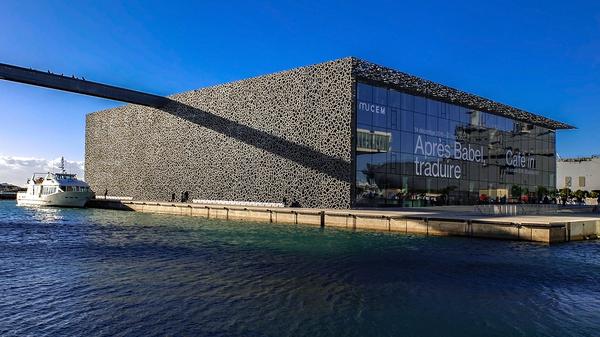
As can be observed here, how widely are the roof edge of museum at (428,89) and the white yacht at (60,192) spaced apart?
3648cm

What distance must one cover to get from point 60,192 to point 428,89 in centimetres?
4262

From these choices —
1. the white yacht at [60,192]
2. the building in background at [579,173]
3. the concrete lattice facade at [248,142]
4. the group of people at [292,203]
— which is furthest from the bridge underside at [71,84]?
the building in background at [579,173]

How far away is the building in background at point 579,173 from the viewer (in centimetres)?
8219

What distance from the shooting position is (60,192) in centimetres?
5556

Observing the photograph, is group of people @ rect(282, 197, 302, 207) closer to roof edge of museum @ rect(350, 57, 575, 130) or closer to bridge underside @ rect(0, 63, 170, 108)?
roof edge of museum @ rect(350, 57, 575, 130)

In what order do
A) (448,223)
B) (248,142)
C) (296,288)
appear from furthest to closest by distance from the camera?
(248,142), (448,223), (296,288)

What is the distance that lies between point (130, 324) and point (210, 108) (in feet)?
133

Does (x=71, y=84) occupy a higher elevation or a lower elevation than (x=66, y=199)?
higher

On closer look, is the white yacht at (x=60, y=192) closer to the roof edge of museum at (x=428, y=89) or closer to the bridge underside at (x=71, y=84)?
the bridge underside at (x=71, y=84)

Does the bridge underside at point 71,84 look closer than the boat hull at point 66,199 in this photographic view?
Yes

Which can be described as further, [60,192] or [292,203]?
[60,192]

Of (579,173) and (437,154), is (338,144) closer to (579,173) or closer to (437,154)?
(437,154)

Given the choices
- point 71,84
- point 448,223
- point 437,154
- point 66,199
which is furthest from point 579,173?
point 66,199

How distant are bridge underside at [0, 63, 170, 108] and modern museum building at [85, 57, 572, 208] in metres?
4.25
